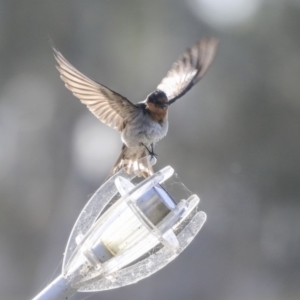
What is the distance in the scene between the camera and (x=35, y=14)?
4.09 meters

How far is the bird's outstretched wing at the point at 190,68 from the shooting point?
199 centimetres

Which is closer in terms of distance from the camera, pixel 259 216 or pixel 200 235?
pixel 200 235

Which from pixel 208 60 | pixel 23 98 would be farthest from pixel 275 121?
pixel 208 60

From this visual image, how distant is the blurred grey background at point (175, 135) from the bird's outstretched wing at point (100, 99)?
76.9 inches

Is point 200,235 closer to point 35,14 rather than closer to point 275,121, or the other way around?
point 275,121

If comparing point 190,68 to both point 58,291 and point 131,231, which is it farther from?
point 58,291

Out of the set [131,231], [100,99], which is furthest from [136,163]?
[100,99]


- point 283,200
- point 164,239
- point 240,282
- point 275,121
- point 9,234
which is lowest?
point 9,234

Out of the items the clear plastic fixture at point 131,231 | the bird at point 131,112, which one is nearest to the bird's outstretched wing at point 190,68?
the bird at point 131,112

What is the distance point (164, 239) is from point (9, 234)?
10.4 ft

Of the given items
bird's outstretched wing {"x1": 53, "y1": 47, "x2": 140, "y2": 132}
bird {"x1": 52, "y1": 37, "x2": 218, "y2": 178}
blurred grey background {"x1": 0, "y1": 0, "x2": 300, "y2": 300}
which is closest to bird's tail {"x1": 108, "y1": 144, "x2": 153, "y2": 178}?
bird {"x1": 52, "y1": 37, "x2": 218, "y2": 178}

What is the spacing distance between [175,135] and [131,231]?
3053mm

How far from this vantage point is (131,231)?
0.90m

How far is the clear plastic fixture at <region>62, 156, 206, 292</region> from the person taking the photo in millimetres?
833
